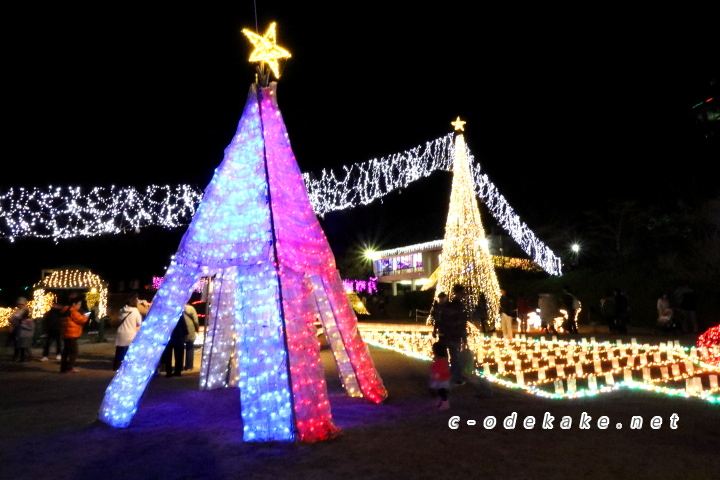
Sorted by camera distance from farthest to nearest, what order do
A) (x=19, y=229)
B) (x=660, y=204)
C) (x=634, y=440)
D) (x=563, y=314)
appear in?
(x=660, y=204) < (x=563, y=314) < (x=19, y=229) < (x=634, y=440)

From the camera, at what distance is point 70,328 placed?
12516 mm

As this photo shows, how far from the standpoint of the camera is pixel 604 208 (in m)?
34.2

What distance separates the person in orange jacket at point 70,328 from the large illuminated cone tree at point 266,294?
4.54 meters

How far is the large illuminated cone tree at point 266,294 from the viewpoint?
6.52m

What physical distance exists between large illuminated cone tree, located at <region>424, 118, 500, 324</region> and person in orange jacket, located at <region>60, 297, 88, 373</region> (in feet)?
37.9

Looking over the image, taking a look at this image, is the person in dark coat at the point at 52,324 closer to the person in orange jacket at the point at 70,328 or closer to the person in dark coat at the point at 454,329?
the person in orange jacket at the point at 70,328

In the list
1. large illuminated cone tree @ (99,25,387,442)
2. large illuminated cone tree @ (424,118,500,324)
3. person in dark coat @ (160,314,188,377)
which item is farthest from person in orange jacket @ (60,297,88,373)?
large illuminated cone tree @ (424,118,500,324)

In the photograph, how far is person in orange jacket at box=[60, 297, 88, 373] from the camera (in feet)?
40.6

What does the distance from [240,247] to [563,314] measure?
16333 mm

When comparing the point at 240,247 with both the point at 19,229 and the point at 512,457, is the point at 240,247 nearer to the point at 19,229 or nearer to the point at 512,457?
the point at 512,457

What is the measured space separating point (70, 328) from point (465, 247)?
1231 cm

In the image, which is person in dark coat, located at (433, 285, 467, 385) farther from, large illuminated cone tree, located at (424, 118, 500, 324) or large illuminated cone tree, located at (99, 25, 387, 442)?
large illuminated cone tree, located at (424, 118, 500, 324)

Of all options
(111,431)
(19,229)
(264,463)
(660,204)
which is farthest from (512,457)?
(660,204)

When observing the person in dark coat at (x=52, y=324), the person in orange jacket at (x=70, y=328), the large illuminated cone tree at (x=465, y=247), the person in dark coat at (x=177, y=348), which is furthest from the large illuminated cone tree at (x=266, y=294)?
the large illuminated cone tree at (x=465, y=247)
